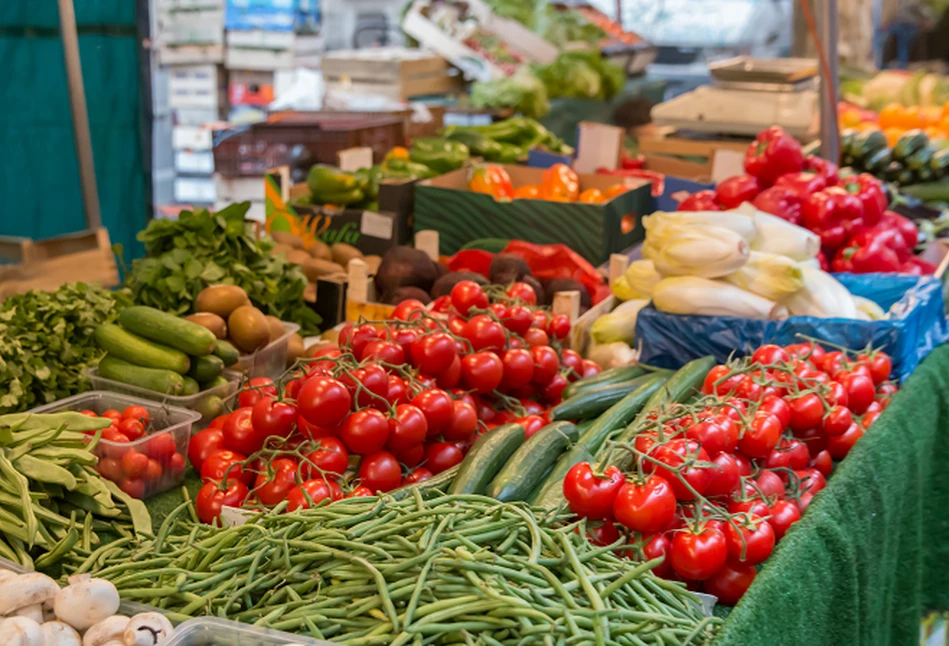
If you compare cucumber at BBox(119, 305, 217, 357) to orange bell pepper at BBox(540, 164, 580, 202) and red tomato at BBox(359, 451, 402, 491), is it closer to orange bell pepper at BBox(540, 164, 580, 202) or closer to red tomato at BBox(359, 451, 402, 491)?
red tomato at BBox(359, 451, 402, 491)

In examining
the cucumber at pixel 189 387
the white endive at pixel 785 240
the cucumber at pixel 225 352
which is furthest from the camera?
the white endive at pixel 785 240

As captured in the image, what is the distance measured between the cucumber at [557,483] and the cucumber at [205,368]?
1062mm

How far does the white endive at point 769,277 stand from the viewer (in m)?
2.95

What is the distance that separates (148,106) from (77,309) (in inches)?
107

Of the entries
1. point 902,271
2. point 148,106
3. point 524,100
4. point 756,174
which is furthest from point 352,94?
point 902,271

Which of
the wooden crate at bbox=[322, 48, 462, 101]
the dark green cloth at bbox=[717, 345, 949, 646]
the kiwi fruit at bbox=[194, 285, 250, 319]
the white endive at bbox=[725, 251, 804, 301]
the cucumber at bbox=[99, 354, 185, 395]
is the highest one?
the wooden crate at bbox=[322, 48, 462, 101]

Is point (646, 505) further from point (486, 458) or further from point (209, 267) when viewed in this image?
point (209, 267)

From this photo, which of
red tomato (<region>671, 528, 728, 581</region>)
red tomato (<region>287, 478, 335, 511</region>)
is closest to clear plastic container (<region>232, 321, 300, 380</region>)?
red tomato (<region>287, 478, 335, 511</region>)

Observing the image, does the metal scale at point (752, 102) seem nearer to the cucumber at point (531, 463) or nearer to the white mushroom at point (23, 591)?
the cucumber at point (531, 463)

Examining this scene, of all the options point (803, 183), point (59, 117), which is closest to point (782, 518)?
point (803, 183)

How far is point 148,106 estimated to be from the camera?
5207 mm

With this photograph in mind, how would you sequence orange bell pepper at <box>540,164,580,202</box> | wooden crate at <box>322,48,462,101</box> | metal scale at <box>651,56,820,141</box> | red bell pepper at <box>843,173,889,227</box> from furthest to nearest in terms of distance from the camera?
wooden crate at <box>322,48,462,101</box> → metal scale at <box>651,56,820,141</box> → orange bell pepper at <box>540,164,580,202</box> → red bell pepper at <box>843,173,889,227</box>

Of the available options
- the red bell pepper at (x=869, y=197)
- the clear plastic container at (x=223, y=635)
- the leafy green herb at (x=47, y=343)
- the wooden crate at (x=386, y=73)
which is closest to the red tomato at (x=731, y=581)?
the clear plastic container at (x=223, y=635)

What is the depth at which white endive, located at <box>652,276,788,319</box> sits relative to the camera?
2.94 metres
